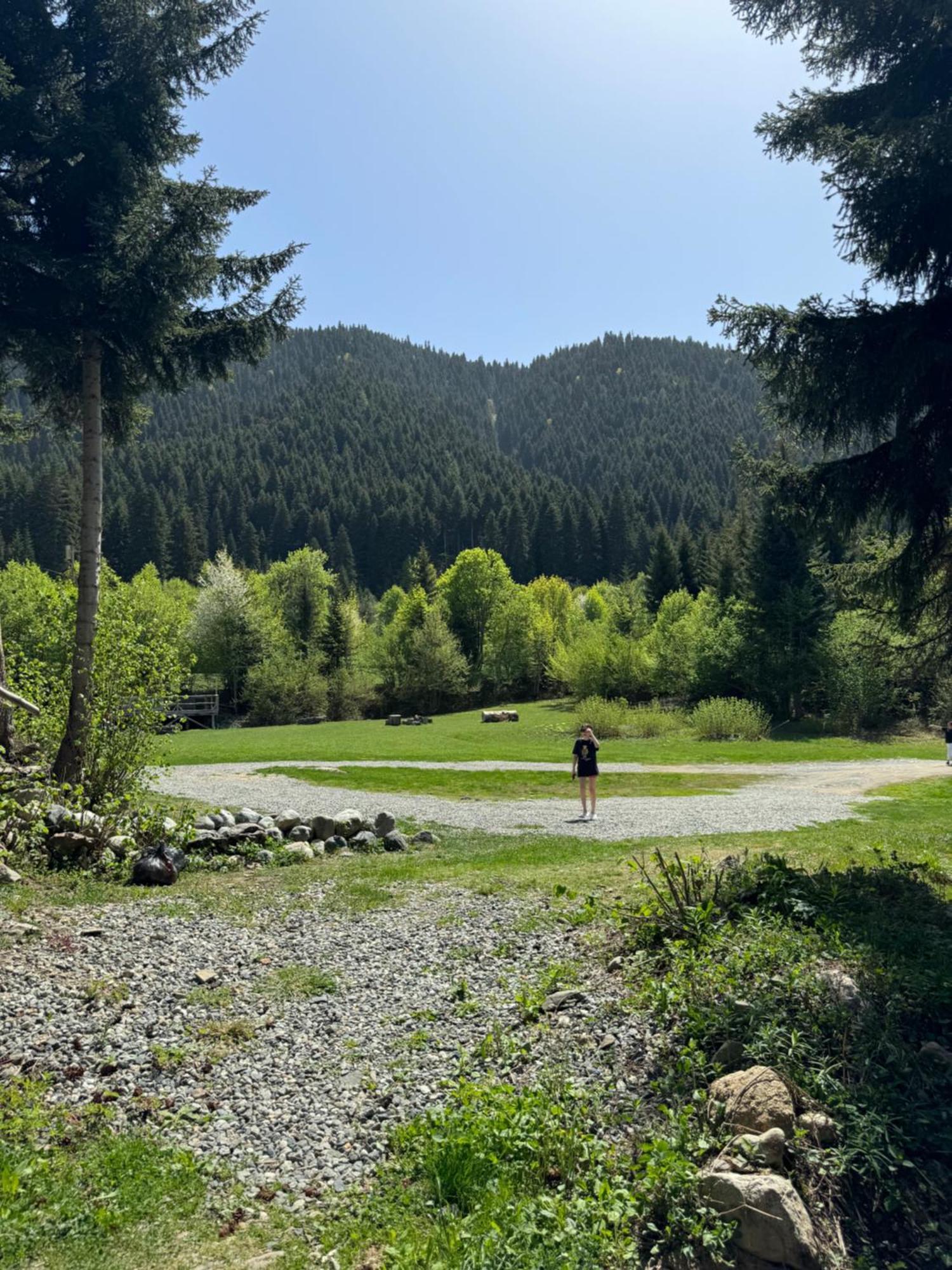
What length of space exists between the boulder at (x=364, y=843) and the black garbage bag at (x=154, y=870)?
114 inches

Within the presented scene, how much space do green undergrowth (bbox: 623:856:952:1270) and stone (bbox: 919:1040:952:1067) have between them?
0.01 meters

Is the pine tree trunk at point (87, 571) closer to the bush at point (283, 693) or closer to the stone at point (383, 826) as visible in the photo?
the stone at point (383, 826)

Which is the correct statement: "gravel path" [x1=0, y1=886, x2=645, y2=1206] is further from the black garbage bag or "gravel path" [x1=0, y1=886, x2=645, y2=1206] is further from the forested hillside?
the forested hillside

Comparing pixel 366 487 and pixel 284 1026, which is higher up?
pixel 366 487

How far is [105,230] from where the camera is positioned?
9562 mm

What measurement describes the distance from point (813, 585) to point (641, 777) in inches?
841

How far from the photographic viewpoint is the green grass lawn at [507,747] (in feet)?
80.5

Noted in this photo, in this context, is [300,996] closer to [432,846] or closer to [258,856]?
[258,856]

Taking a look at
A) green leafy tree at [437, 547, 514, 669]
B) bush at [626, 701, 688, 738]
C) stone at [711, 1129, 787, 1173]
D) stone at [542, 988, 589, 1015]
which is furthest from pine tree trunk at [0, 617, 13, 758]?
green leafy tree at [437, 547, 514, 669]

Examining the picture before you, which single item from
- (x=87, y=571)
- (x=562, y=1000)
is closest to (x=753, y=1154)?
(x=562, y=1000)

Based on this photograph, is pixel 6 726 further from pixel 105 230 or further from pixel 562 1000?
pixel 562 1000

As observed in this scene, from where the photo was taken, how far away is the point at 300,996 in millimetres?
5492

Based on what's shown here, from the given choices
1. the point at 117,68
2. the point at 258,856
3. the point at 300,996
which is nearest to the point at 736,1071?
the point at 300,996

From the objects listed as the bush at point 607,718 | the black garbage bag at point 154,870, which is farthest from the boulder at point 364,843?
the bush at point 607,718
